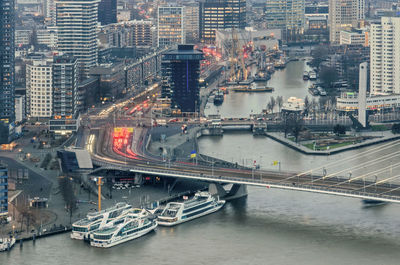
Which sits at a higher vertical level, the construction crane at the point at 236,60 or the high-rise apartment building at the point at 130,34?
the high-rise apartment building at the point at 130,34

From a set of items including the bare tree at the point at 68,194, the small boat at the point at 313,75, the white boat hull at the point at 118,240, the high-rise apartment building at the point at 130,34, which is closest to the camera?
the white boat hull at the point at 118,240

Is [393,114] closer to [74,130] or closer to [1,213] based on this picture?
[74,130]

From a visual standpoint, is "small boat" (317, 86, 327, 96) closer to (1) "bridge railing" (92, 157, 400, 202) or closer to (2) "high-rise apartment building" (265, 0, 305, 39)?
(1) "bridge railing" (92, 157, 400, 202)

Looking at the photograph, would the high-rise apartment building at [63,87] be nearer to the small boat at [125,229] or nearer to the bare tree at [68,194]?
the bare tree at [68,194]

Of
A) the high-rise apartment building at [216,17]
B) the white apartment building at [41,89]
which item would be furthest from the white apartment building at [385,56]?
the high-rise apartment building at [216,17]

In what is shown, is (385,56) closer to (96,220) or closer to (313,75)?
(313,75)

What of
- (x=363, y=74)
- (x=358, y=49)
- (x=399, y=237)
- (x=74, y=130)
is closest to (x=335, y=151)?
(x=363, y=74)
